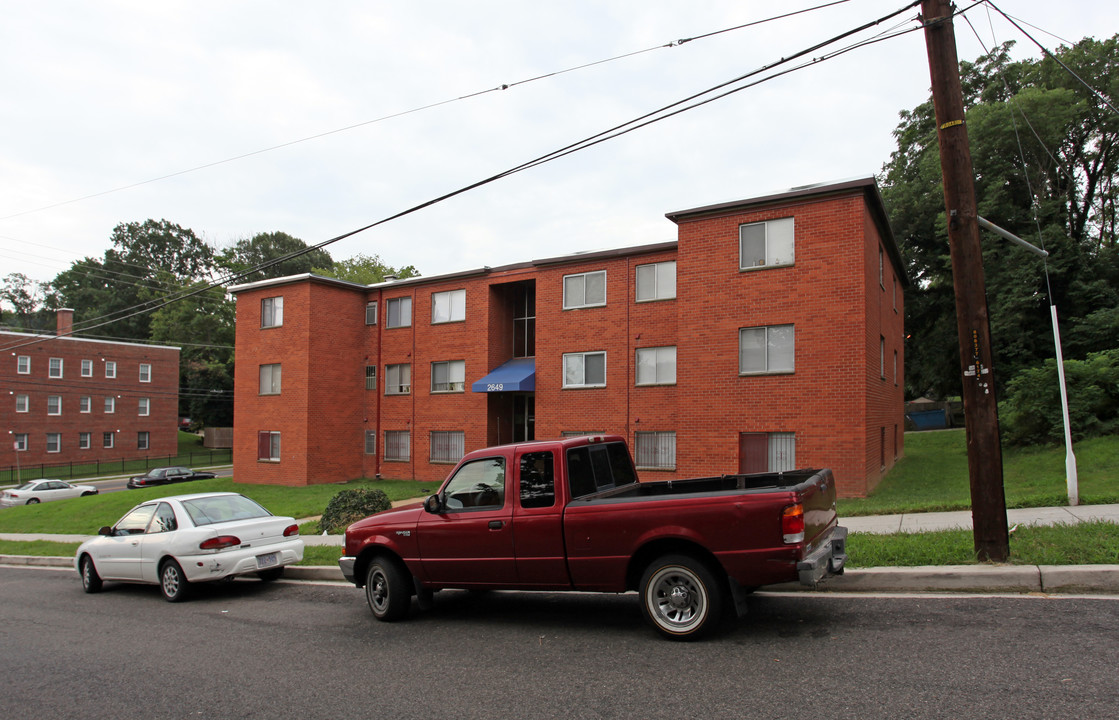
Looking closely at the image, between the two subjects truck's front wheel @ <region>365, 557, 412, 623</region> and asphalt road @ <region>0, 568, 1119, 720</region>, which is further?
truck's front wheel @ <region>365, 557, 412, 623</region>

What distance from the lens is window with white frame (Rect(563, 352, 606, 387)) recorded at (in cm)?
2400

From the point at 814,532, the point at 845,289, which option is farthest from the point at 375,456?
the point at 814,532

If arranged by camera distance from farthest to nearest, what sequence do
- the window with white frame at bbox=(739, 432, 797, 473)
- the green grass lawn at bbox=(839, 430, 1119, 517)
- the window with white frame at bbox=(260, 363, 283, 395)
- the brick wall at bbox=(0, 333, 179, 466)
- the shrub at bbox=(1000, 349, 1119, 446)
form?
1. the brick wall at bbox=(0, 333, 179, 466)
2. the window with white frame at bbox=(260, 363, 283, 395)
3. the shrub at bbox=(1000, 349, 1119, 446)
4. the window with white frame at bbox=(739, 432, 797, 473)
5. the green grass lawn at bbox=(839, 430, 1119, 517)

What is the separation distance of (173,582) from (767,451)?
13.7m

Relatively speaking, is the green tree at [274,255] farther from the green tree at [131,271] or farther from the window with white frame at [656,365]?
the window with white frame at [656,365]

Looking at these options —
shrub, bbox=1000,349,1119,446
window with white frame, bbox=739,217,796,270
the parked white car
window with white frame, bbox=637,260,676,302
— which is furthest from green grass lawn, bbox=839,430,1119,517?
the parked white car

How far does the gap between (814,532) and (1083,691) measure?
2.09 meters

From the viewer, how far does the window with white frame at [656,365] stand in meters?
22.6

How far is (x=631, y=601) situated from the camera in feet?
26.7

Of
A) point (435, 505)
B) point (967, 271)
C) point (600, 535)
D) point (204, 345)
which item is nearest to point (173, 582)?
point (435, 505)

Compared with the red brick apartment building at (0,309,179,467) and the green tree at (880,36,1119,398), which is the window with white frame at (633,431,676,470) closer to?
the green tree at (880,36,1119,398)

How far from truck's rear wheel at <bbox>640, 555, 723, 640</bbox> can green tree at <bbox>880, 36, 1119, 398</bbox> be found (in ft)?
78.5

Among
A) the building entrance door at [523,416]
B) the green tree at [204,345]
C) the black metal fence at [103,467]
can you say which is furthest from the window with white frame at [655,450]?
the green tree at [204,345]

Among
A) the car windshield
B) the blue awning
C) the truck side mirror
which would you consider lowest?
the car windshield
